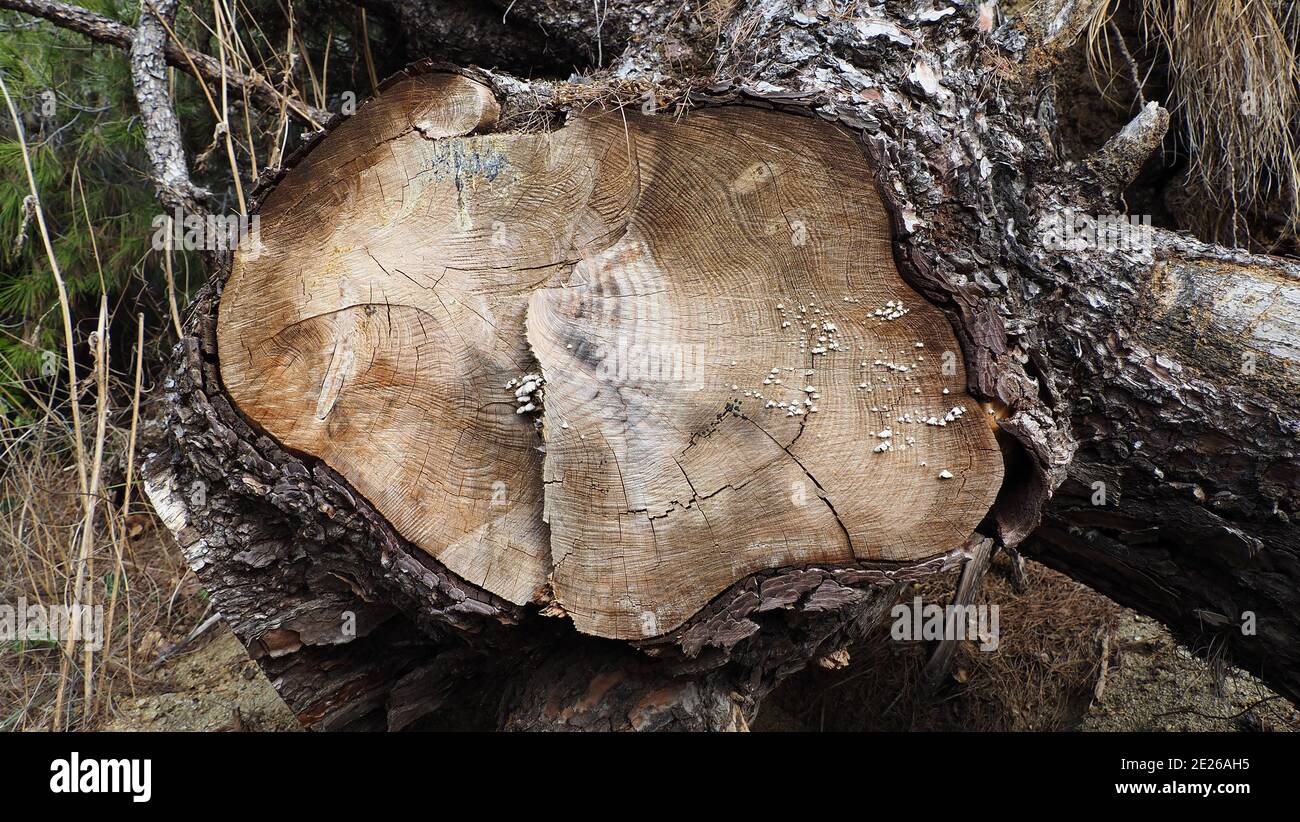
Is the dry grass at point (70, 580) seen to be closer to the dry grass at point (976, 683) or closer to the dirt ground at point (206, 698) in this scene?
the dirt ground at point (206, 698)

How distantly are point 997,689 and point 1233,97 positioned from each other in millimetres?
1947

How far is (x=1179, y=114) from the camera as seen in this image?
8.43 feet

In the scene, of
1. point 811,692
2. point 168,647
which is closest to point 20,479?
point 168,647

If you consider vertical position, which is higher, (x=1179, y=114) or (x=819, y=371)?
(x=1179, y=114)

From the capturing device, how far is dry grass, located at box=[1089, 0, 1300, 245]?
2.40 meters

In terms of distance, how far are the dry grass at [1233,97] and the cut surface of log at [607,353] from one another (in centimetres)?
172

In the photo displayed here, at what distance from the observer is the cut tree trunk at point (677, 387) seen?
1417 millimetres

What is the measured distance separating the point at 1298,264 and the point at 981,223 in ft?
2.60

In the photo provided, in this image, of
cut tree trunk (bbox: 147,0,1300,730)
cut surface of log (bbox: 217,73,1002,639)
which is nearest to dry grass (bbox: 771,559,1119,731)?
cut tree trunk (bbox: 147,0,1300,730)

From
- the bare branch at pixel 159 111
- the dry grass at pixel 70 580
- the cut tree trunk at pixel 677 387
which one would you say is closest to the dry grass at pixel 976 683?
the cut tree trunk at pixel 677 387

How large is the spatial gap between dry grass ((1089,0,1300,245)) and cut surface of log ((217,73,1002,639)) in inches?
67.8

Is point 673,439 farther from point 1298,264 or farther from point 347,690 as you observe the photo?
point 1298,264

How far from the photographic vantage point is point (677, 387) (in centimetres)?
148

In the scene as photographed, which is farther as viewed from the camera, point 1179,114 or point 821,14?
point 1179,114
